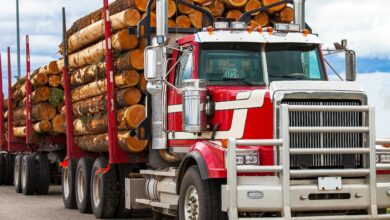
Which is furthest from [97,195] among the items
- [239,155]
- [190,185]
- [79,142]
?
[239,155]

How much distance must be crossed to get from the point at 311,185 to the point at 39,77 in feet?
44.2

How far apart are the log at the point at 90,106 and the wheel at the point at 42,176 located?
5482 mm

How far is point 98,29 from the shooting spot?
16.4m

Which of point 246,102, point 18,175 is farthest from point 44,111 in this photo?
point 246,102

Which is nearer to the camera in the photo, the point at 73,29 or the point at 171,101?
the point at 171,101

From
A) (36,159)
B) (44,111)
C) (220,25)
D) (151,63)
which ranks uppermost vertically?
(220,25)

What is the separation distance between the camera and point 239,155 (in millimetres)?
10430

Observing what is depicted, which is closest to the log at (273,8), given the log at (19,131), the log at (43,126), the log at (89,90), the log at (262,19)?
the log at (262,19)

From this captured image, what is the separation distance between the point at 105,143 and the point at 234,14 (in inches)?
124

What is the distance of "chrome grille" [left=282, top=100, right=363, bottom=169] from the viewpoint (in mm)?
10609

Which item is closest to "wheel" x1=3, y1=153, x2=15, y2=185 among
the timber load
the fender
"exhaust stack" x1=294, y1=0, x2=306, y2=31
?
the timber load

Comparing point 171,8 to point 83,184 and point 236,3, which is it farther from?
point 83,184

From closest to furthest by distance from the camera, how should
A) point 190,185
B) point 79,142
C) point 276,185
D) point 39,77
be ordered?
point 276,185 → point 190,185 → point 79,142 → point 39,77

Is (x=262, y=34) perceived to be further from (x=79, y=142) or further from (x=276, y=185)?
(x=79, y=142)
